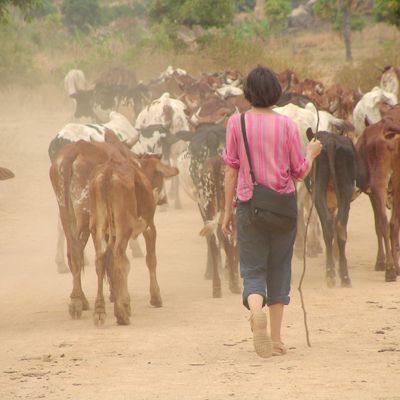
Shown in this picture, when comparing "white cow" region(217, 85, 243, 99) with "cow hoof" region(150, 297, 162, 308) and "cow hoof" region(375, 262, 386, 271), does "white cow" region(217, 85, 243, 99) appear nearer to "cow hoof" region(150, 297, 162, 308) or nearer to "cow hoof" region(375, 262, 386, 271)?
"cow hoof" region(375, 262, 386, 271)

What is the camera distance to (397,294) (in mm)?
11492

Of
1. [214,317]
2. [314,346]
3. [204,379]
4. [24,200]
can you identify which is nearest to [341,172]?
[214,317]

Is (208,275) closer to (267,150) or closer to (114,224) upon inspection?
(114,224)

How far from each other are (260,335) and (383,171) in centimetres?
517

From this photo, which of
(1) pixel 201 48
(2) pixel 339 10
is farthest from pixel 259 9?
(1) pixel 201 48

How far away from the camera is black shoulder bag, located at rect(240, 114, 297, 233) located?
802cm

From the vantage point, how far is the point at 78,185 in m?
11.1

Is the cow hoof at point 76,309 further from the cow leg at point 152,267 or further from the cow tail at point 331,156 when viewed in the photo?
the cow tail at point 331,156

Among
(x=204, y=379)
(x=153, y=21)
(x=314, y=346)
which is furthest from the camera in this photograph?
(x=153, y=21)

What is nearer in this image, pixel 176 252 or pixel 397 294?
pixel 397 294

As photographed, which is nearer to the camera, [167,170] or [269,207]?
Answer: [269,207]

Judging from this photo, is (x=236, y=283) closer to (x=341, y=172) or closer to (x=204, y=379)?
(x=341, y=172)

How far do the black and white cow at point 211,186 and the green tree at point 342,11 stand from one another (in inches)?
1698

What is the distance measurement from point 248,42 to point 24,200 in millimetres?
24039
